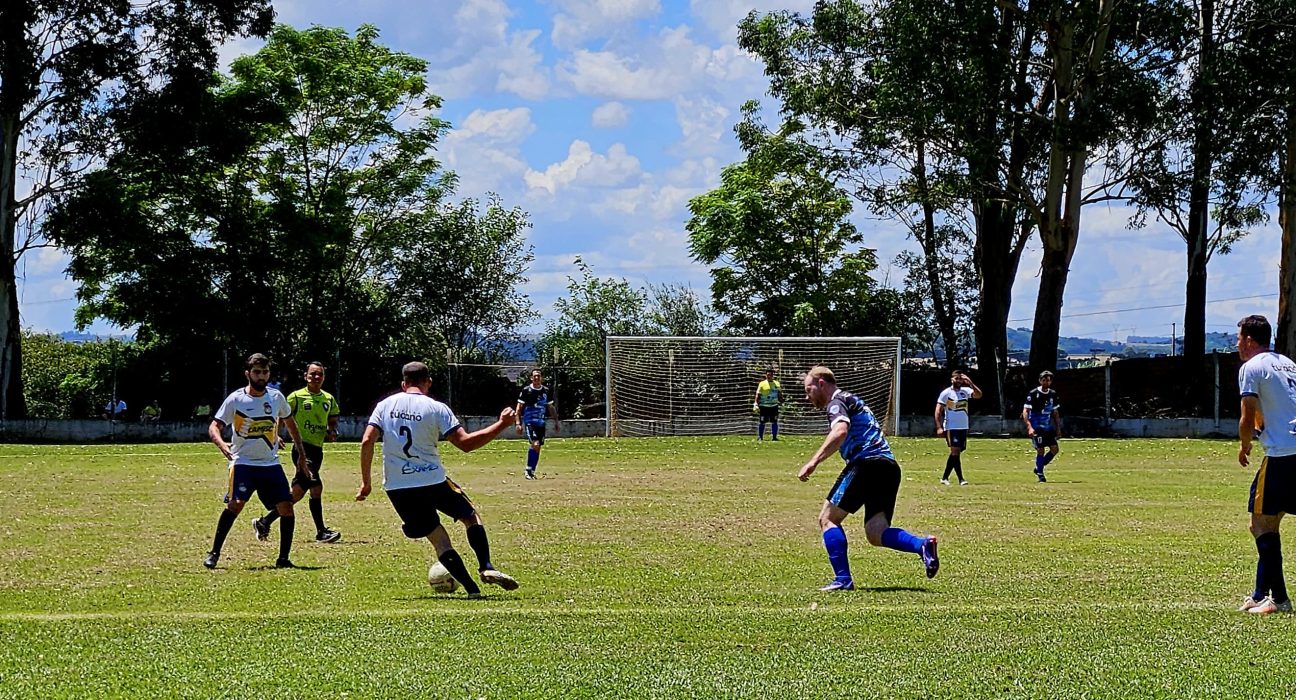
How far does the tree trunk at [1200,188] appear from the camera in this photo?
1368 inches

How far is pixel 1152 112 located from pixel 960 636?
2907cm

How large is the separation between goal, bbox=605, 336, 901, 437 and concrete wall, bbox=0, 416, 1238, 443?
2.51 ft

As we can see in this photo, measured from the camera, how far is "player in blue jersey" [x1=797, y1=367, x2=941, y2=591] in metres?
10.6

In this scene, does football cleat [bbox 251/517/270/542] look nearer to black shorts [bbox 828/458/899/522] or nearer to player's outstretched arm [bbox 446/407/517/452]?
player's outstretched arm [bbox 446/407/517/452]

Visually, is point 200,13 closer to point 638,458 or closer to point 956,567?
point 638,458

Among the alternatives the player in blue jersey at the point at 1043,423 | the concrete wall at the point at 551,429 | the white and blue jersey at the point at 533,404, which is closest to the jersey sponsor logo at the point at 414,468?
the white and blue jersey at the point at 533,404

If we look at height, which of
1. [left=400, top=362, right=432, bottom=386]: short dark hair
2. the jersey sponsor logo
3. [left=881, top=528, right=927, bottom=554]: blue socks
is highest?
[left=400, top=362, right=432, bottom=386]: short dark hair

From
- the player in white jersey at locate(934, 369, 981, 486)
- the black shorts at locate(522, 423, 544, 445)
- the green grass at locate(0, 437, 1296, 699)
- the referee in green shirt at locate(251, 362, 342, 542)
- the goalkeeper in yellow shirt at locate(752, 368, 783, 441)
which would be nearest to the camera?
the green grass at locate(0, 437, 1296, 699)

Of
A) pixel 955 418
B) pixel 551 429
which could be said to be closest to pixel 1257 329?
pixel 955 418

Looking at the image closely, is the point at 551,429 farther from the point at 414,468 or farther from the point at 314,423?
the point at 414,468

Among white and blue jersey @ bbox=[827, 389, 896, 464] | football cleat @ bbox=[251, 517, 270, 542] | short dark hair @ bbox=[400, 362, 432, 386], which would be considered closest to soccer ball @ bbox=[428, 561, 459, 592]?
short dark hair @ bbox=[400, 362, 432, 386]

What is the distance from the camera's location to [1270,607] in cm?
942

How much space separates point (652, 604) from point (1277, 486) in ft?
13.8

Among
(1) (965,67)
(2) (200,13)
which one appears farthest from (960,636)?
(2) (200,13)
